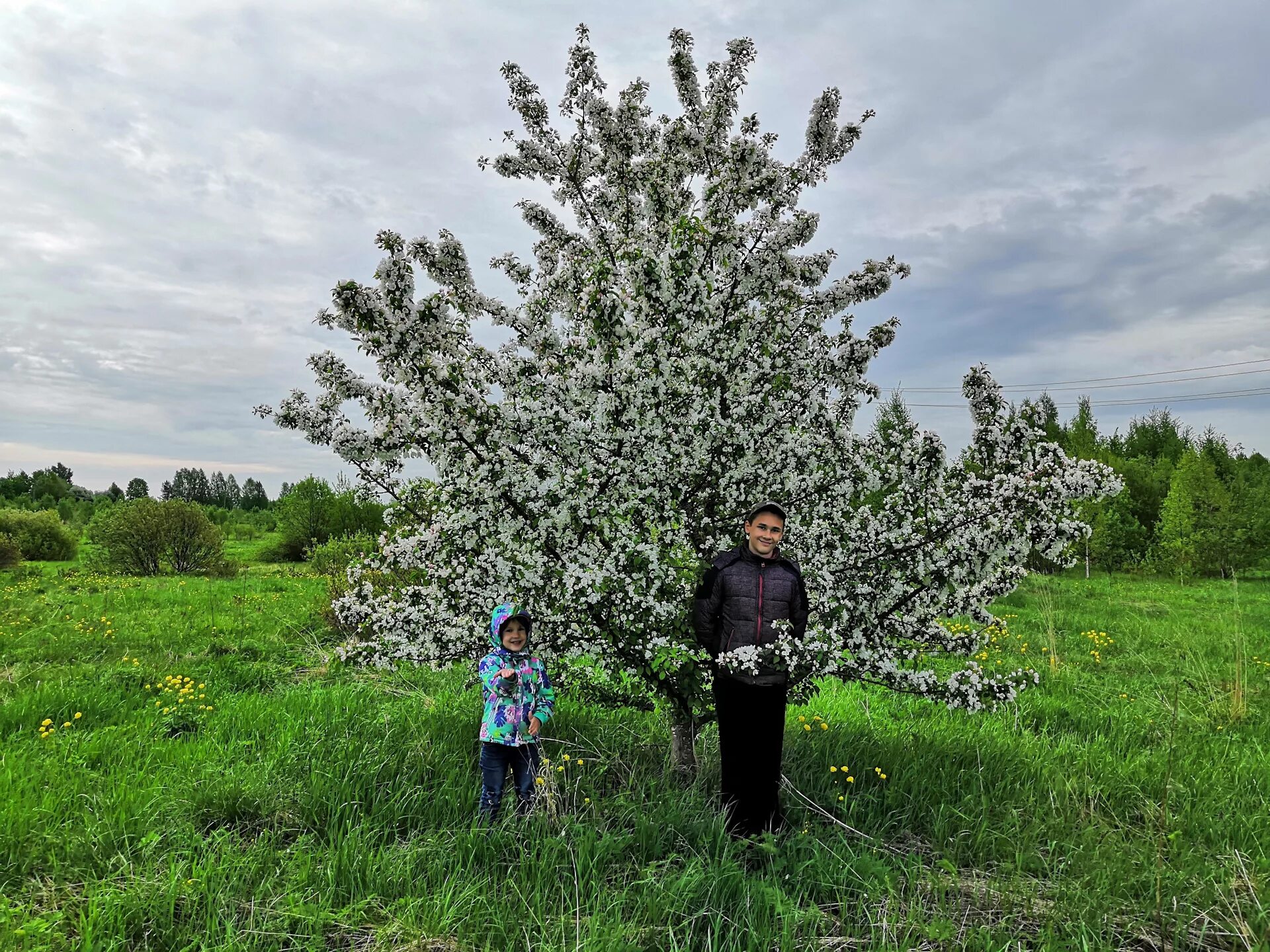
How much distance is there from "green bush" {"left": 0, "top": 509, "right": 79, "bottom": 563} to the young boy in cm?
3288

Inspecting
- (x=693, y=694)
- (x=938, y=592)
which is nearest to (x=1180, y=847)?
(x=938, y=592)

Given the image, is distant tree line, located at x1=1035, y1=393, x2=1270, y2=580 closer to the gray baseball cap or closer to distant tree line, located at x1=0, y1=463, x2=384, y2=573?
the gray baseball cap

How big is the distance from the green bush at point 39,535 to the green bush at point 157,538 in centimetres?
829

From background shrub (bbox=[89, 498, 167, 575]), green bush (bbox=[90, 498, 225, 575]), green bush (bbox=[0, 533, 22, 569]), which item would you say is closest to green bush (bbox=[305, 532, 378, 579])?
green bush (bbox=[90, 498, 225, 575])

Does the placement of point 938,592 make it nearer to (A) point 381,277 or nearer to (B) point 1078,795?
(B) point 1078,795

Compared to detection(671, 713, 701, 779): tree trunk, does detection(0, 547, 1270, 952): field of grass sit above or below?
below

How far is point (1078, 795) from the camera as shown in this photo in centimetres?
496

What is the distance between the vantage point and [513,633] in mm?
4254

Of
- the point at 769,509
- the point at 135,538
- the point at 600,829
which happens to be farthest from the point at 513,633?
the point at 135,538

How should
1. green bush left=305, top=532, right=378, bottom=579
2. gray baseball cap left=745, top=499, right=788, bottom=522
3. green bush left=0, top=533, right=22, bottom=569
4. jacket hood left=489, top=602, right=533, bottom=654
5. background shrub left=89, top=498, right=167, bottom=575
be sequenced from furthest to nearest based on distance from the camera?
green bush left=0, top=533, right=22, bottom=569, background shrub left=89, top=498, right=167, bottom=575, green bush left=305, top=532, right=378, bottom=579, jacket hood left=489, top=602, right=533, bottom=654, gray baseball cap left=745, top=499, right=788, bottom=522

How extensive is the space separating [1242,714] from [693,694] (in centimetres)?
726

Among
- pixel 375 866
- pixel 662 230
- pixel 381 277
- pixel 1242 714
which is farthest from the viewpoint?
pixel 1242 714

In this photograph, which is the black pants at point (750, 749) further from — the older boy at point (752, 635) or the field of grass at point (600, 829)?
the field of grass at point (600, 829)

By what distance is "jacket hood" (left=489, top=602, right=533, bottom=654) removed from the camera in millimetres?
4125
